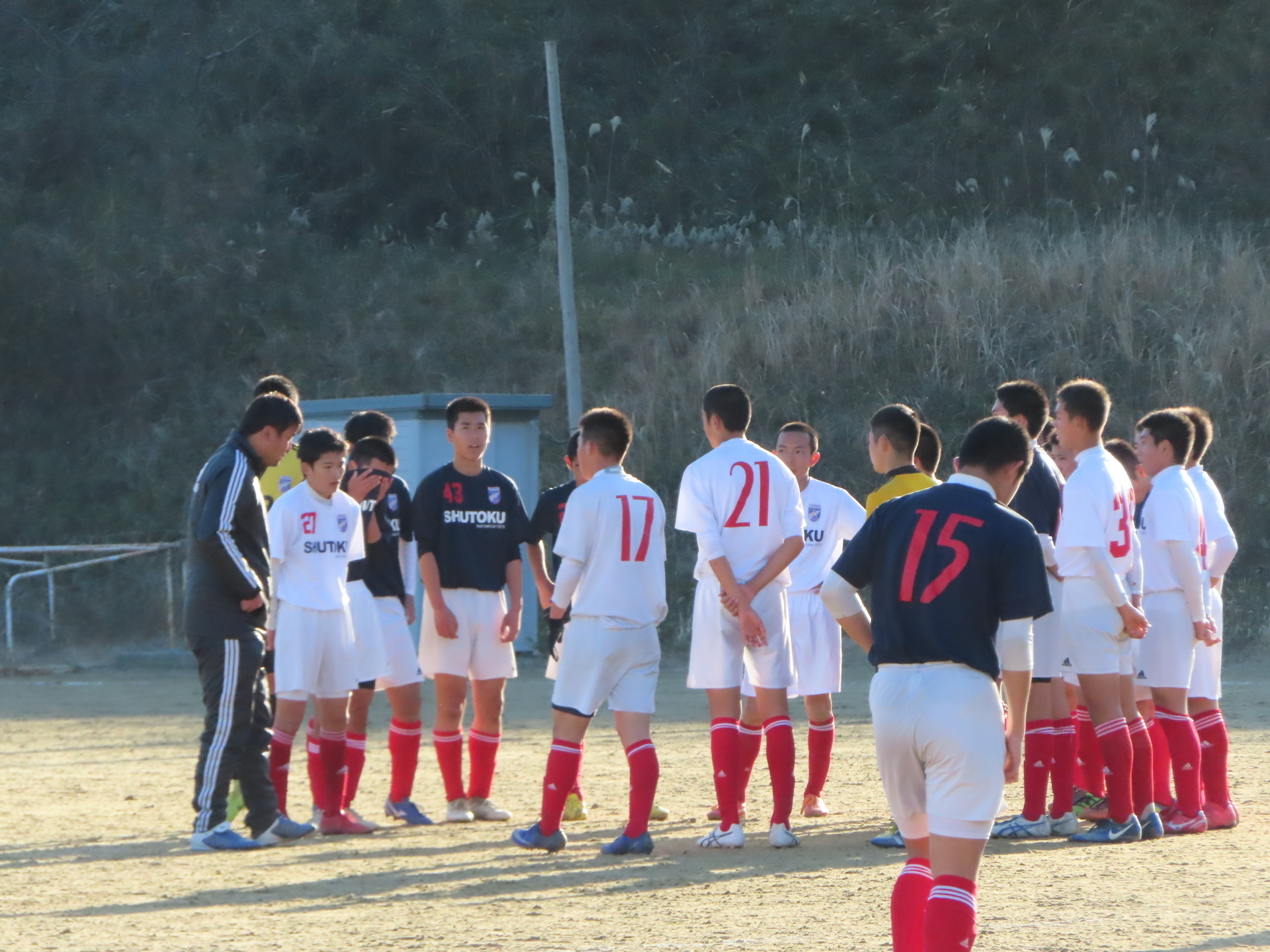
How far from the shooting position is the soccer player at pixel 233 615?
7.14 metres

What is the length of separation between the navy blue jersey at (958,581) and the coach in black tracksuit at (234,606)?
3.60m

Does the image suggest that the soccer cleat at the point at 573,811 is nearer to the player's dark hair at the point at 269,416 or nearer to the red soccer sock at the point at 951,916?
the player's dark hair at the point at 269,416

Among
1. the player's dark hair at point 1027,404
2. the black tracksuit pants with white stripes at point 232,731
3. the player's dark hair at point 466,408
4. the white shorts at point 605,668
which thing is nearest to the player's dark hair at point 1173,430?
the player's dark hair at point 1027,404

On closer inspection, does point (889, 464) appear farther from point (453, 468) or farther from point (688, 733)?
point (688, 733)

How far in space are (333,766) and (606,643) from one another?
1.68 m

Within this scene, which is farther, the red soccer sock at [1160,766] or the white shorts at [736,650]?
the red soccer sock at [1160,766]

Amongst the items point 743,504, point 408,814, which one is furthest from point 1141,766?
point 408,814

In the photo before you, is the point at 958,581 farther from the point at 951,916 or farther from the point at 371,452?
the point at 371,452

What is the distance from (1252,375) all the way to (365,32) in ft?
67.4

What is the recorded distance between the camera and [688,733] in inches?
468

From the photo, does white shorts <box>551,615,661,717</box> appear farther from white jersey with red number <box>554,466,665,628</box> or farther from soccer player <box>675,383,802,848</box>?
soccer player <box>675,383,802,848</box>

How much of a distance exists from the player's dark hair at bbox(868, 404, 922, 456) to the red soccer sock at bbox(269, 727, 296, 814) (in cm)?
347

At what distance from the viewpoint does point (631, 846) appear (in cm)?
713

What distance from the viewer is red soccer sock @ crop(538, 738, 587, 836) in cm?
706
